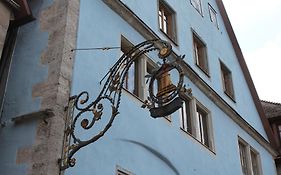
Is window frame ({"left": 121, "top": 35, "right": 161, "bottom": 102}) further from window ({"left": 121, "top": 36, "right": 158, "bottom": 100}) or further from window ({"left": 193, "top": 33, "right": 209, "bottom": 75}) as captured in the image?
window ({"left": 193, "top": 33, "right": 209, "bottom": 75})

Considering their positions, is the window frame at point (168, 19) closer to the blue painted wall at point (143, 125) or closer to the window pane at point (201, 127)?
the blue painted wall at point (143, 125)

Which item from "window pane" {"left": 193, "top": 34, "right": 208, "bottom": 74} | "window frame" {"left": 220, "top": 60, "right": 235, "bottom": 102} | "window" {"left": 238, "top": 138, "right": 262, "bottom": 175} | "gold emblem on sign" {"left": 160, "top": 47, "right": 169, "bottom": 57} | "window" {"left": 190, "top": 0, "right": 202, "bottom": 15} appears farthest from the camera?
"window frame" {"left": 220, "top": 60, "right": 235, "bottom": 102}

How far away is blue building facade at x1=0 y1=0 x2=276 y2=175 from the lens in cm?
714

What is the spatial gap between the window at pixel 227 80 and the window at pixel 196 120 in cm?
255

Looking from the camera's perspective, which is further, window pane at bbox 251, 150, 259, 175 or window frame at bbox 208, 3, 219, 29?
window frame at bbox 208, 3, 219, 29

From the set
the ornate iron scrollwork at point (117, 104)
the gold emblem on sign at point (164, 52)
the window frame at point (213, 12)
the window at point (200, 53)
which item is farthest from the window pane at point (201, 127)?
the gold emblem on sign at point (164, 52)

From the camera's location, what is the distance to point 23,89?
7.66 metres

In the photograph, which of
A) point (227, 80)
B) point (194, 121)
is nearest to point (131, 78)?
point (194, 121)

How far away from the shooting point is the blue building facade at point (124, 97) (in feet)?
23.4

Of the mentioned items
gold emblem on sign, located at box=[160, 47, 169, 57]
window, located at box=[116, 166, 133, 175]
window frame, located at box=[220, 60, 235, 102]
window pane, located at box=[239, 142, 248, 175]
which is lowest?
window, located at box=[116, 166, 133, 175]

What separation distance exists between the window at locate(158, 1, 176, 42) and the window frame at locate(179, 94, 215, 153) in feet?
5.50

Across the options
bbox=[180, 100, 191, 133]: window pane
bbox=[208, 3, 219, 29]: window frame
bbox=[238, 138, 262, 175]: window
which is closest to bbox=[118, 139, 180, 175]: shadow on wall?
bbox=[180, 100, 191, 133]: window pane

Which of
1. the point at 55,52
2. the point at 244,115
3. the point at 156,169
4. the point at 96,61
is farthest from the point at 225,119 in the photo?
the point at 55,52

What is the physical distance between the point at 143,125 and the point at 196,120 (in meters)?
2.73
